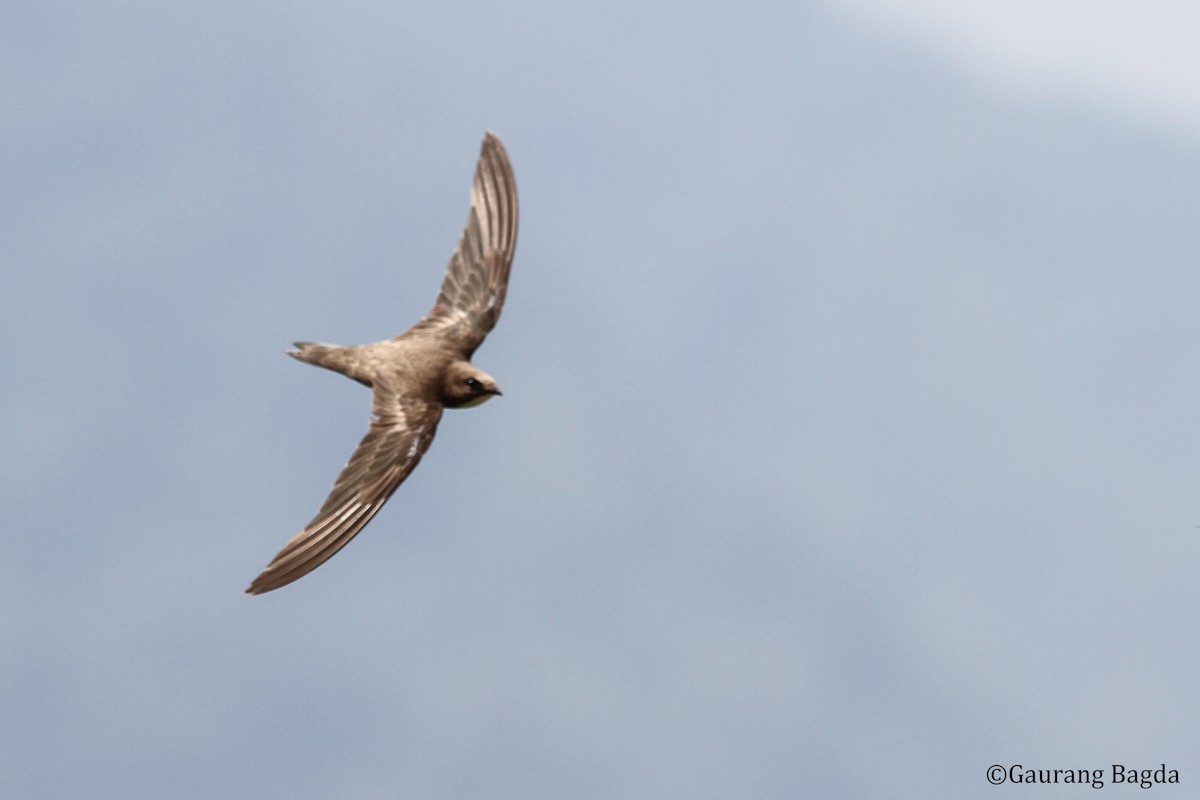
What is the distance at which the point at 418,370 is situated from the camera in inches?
849

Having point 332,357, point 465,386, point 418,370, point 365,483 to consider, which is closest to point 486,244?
point 418,370

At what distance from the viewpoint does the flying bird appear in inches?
776

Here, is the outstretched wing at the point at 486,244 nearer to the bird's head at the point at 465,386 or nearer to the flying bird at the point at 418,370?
the flying bird at the point at 418,370

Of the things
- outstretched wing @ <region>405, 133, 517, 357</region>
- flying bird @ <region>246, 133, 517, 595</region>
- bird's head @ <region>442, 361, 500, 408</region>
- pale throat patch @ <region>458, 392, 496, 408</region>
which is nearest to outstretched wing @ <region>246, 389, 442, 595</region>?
flying bird @ <region>246, 133, 517, 595</region>

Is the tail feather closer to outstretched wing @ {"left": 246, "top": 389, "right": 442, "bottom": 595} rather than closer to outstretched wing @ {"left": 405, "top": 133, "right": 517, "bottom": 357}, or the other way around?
outstretched wing @ {"left": 246, "top": 389, "right": 442, "bottom": 595}

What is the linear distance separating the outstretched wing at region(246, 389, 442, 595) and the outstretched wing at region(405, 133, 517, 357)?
2.32m

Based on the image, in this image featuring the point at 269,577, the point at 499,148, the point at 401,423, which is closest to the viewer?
the point at 269,577

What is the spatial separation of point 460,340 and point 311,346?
254 cm

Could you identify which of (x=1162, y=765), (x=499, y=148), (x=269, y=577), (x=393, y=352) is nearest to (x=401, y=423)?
(x=393, y=352)

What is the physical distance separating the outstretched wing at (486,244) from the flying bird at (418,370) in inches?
0.7

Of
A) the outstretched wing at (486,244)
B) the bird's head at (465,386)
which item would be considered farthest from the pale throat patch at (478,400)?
the outstretched wing at (486,244)

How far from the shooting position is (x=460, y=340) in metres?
22.3

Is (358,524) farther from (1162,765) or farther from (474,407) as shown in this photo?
(1162,765)

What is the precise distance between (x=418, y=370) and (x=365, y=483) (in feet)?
7.57
